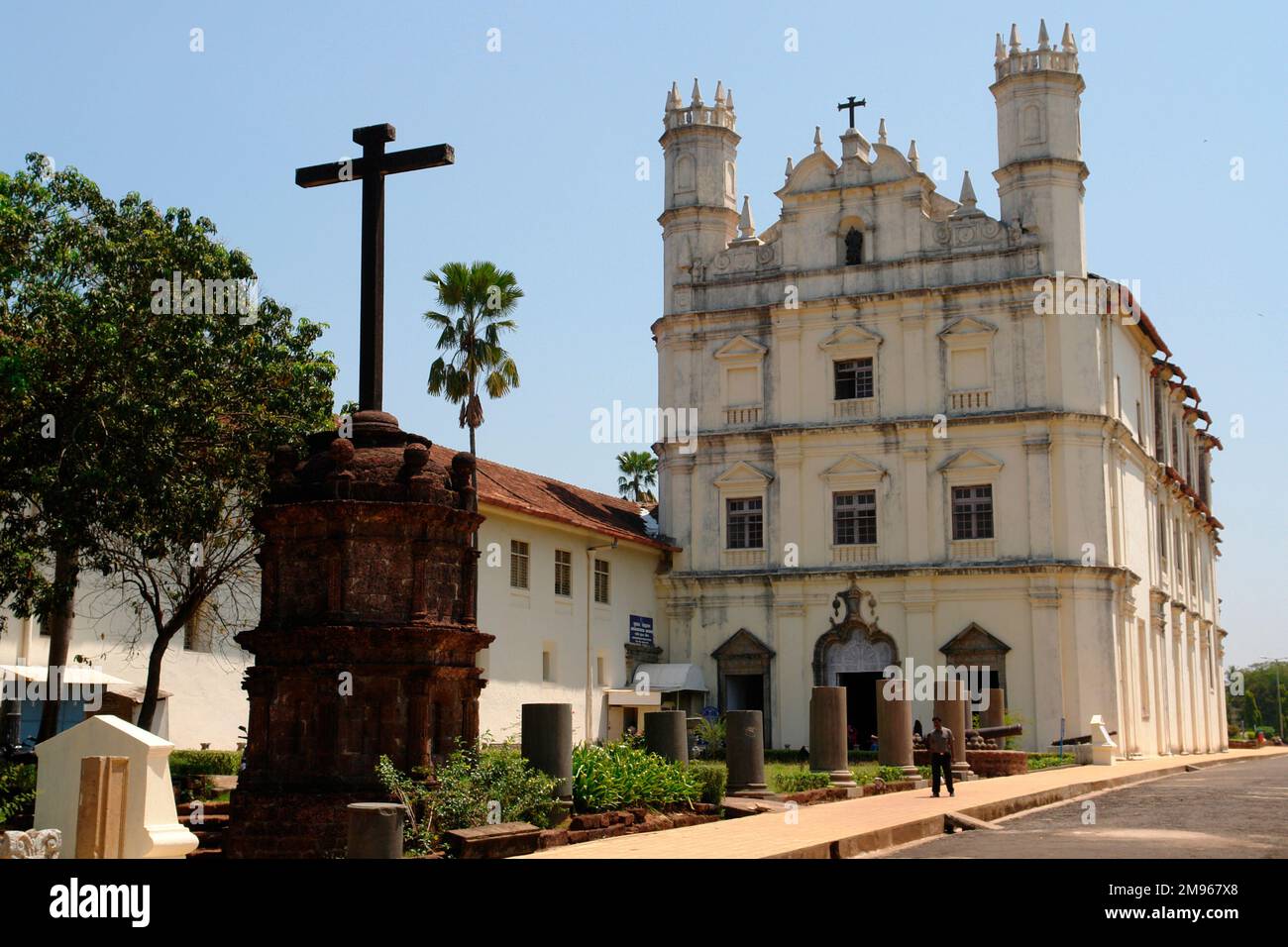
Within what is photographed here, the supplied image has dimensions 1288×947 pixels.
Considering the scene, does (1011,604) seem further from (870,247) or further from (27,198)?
(27,198)

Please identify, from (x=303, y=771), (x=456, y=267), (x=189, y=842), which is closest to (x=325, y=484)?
(x=303, y=771)

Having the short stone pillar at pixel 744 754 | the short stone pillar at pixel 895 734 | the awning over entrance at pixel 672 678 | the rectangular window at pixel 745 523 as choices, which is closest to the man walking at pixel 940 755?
the short stone pillar at pixel 744 754

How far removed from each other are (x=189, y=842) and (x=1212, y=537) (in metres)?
56.7

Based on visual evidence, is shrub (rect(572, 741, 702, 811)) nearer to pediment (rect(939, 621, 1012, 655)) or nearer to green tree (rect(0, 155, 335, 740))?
green tree (rect(0, 155, 335, 740))

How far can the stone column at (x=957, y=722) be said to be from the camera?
2503 centimetres

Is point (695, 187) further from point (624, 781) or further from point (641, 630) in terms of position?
point (624, 781)

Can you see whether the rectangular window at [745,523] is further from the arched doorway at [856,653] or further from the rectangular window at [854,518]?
the arched doorway at [856,653]

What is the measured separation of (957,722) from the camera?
25.6 metres

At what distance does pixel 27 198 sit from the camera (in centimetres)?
1920

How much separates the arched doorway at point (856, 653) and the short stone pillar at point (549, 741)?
83.1 feet

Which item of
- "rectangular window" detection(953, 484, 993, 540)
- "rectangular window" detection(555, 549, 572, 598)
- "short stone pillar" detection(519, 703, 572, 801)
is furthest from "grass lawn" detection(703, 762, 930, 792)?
"rectangular window" detection(953, 484, 993, 540)

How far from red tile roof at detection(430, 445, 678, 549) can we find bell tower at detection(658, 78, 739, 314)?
20.7 ft

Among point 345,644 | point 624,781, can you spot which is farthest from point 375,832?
point 624,781

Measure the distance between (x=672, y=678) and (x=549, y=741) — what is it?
2538 centimetres
